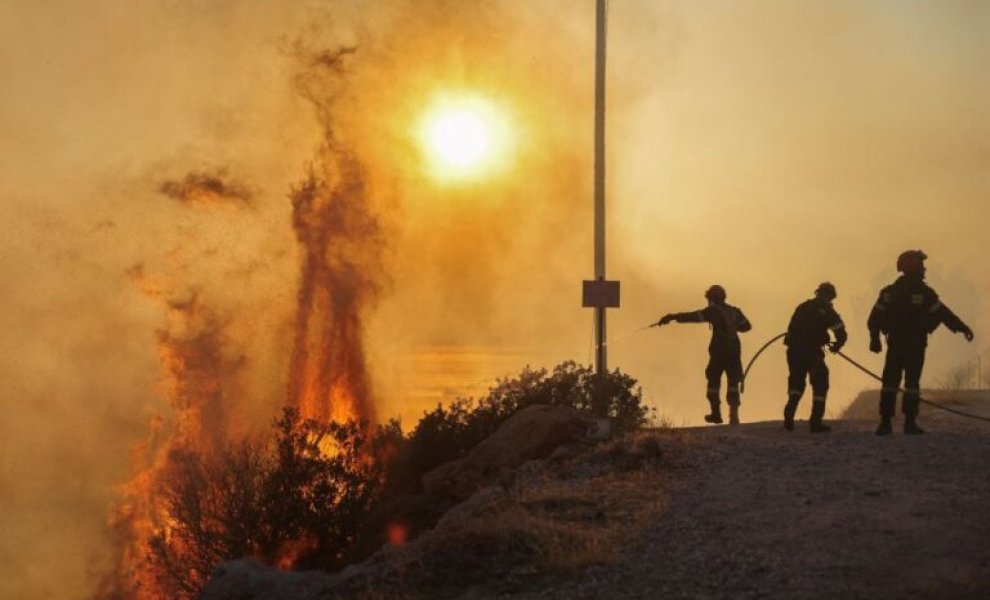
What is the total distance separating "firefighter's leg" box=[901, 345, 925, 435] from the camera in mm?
17078

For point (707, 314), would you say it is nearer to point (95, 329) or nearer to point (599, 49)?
point (599, 49)

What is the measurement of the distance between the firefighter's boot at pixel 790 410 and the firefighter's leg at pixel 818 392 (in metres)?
0.26

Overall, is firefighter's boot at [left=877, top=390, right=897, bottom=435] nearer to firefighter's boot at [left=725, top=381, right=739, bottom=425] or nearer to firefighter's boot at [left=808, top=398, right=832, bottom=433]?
firefighter's boot at [left=808, top=398, right=832, bottom=433]

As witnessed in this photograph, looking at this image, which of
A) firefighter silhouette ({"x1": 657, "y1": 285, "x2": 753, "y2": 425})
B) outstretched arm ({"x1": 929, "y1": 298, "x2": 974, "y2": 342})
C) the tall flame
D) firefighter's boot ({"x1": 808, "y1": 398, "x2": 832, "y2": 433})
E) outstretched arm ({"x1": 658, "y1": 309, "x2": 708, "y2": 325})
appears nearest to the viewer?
outstretched arm ({"x1": 929, "y1": 298, "x2": 974, "y2": 342})

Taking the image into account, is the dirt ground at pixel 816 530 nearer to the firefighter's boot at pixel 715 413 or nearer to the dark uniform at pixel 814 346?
the dark uniform at pixel 814 346

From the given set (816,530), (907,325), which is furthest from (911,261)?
(816,530)

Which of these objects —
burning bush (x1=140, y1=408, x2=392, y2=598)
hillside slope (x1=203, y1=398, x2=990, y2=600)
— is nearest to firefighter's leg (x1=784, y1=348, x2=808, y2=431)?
hillside slope (x1=203, y1=398, x2=990, y2=600)

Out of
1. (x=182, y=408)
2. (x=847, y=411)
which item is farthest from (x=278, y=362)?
(x=847, y=411)

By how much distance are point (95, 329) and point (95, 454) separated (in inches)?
776

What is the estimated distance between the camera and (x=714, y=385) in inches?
798

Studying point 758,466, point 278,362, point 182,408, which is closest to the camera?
point 758,466

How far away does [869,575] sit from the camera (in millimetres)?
10297

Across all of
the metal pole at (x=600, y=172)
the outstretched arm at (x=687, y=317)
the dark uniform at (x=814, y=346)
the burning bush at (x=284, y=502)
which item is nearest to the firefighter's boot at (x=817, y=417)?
the dark uniform at (x=814, y=346)

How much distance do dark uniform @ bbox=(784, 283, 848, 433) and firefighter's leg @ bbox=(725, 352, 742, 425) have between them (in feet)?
5.65
